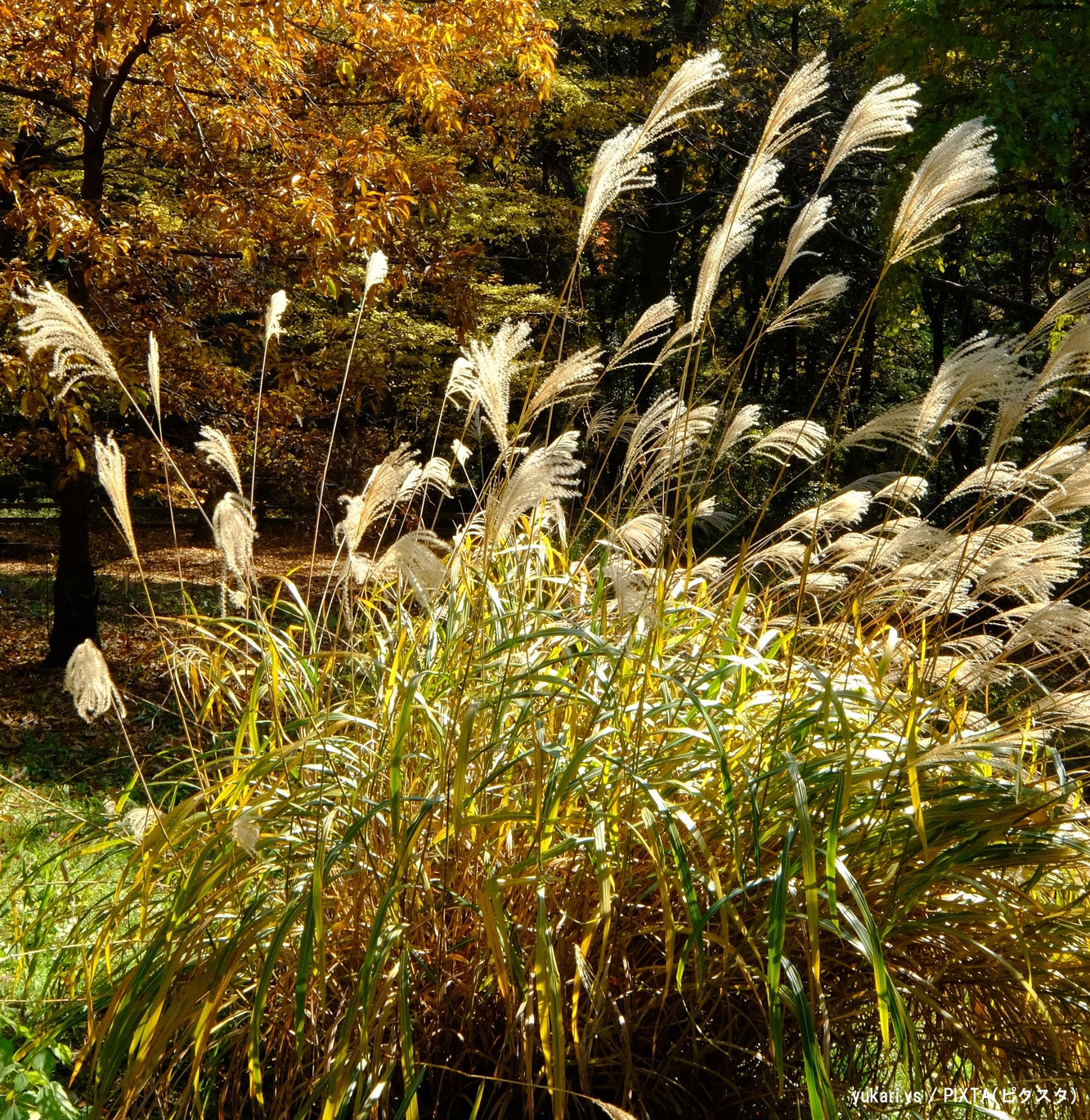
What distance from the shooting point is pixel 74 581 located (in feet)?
25.5

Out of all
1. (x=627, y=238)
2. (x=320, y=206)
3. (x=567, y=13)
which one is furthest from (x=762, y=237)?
(x=320, y=206)

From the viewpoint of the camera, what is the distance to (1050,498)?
2414 mm

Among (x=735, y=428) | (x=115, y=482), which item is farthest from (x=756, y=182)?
(x=115, y=482)

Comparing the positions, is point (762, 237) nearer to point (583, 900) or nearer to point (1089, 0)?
point (1089, 0)

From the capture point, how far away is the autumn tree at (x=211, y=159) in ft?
18.8

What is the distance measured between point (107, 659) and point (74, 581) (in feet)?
2.56

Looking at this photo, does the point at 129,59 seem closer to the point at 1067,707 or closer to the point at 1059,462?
the point at 1059,462

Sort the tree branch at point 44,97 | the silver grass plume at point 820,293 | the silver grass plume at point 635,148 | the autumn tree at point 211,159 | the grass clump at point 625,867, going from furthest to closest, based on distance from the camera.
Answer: the tree branch at point 44,97
the autumn tree at point 211,159
the silver grass plume at point 820,293
the silver grass plume at point 635,148
the grass clump at point 625,867

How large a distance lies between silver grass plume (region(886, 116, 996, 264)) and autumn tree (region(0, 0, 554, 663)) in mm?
3814

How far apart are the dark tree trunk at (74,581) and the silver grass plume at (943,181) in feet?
22.0

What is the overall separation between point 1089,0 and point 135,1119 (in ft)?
31.3

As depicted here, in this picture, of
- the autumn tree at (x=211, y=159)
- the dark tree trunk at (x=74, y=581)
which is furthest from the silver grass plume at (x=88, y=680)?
the dark tree trunk at (x=74, y=581)

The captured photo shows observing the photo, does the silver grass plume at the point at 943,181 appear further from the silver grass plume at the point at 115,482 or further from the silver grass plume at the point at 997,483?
the silver grass plume at the point at 115,482

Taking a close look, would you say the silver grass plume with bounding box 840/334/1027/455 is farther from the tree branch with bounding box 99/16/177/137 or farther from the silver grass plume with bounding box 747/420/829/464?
the tree branch with bounding box 99/16/177/137
